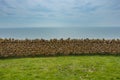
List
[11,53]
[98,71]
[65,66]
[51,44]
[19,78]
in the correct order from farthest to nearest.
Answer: [51,44], [11,53], [65,66], [98,71], [19,78]

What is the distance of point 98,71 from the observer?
1565 centimetres

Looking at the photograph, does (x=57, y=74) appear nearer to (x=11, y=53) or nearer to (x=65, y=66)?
(x=65, y=66)

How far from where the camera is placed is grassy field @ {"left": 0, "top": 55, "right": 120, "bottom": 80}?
47.2 ft

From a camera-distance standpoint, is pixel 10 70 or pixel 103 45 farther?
pixel 103 45

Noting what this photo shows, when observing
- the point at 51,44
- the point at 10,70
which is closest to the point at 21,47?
the point at 51,44

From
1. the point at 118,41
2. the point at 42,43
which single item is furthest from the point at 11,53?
the point at 118,41

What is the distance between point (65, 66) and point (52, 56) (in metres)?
5.16

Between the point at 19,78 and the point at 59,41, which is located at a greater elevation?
the point at 59,41

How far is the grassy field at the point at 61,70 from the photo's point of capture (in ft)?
47.2

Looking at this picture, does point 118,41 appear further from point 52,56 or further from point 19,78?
point 19,78

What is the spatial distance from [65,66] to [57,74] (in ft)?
7.22

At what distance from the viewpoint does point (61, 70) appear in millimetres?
15930

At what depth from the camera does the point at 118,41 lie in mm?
24609

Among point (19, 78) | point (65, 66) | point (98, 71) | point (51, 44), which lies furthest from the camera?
point (51, 44)
